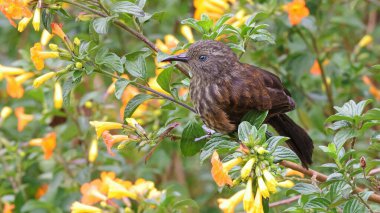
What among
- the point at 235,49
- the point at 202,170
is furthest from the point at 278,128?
the point at 202,170

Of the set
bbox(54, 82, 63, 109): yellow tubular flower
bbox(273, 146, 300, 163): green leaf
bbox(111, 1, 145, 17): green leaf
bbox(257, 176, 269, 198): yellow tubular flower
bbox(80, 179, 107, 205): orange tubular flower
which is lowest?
bbox(80, 179, 107, 205): orange tubular flower

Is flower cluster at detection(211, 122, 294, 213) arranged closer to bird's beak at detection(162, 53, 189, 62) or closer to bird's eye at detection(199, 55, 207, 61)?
bird's beak at detection(162, 53, 189, 62)

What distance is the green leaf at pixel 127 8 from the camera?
2595 mm

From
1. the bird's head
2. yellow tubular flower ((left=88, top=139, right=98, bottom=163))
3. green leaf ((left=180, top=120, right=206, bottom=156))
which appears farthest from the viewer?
yellow tubular flower ((left=88, top=139, right=98, bottom=163))

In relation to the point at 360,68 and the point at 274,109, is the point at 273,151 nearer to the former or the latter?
the point at 274,109

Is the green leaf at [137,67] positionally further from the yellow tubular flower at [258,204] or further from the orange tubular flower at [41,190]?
the orange tubular flower at [41,190]

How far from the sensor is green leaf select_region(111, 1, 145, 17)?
2.59 meters

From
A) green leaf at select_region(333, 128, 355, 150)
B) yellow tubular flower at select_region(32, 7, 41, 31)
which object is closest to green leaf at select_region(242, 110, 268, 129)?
green leaf at select_region(333, 128, 355, 150)

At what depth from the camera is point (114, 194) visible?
10.4 ft

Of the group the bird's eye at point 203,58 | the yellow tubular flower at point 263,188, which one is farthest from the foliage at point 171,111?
the bird's eye at point 203,58

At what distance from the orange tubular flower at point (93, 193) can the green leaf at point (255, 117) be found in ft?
3.02

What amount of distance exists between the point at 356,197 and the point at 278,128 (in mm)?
734

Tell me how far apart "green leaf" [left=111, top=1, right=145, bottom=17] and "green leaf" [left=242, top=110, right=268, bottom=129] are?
1.79 ft

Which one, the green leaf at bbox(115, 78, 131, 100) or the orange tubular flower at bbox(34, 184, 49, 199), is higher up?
the green leaf at bbox(115, 78, 131, 100)
